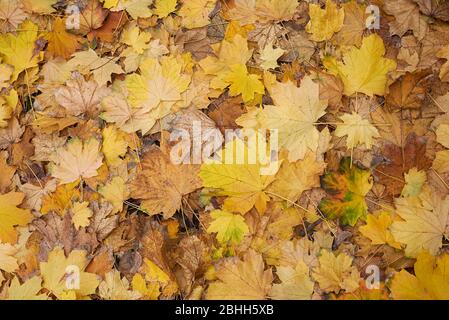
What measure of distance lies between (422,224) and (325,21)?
730mm

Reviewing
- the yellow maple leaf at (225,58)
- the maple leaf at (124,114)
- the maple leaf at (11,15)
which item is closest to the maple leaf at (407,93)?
the yellow maple leaf at (225,58)

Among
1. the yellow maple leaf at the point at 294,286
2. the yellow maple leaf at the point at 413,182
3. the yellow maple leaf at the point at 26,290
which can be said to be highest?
the yellow maple leaf at the point at 413,182

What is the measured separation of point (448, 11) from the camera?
1.59 metres

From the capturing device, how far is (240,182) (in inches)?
58.7

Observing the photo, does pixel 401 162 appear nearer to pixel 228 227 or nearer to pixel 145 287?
pixel 228 227

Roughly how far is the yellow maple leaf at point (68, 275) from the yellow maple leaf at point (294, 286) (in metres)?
0.56

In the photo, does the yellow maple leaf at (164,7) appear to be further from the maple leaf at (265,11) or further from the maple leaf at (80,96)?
the maple leaf at (80,96)

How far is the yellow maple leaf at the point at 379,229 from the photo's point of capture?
1.45 meters


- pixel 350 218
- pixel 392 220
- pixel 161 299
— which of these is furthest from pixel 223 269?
pixel 392 220

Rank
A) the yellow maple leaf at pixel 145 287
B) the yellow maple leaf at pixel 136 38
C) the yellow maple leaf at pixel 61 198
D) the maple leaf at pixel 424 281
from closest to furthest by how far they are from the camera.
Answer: the maple leaf at pixel 424 281 → the yellow maple leaf at pixel 145 287 → the yellow maple leaf at pixel 61 198 → the yellow maple leaf at pixel 136 38

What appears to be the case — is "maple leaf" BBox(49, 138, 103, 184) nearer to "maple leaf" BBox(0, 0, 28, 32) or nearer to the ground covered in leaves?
the ground covered in leaves

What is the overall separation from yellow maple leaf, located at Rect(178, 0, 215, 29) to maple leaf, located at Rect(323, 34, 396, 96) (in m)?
0.49

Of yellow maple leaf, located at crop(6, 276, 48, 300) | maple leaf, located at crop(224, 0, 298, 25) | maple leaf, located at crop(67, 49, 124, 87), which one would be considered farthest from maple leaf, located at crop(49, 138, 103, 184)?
maple leaf, located at crop(224, 0, 298, 25)
